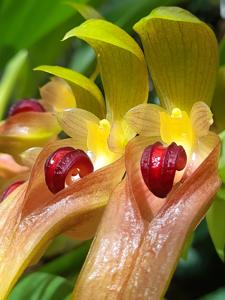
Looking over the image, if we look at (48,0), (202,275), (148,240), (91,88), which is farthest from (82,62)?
(148,240)

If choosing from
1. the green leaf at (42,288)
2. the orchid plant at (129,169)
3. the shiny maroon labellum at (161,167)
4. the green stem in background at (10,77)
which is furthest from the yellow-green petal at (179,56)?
the green stem in background at (10,77)

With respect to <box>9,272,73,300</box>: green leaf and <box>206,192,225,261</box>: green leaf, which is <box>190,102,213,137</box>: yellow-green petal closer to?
<box>206,192,225,261</box>: green leaf

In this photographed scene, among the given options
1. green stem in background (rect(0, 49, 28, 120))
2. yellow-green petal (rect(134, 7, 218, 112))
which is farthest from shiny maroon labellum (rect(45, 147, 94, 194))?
green stem in background (rect(0, 49, 28, 120))

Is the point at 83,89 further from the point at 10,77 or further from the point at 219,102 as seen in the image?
the point at 10,77

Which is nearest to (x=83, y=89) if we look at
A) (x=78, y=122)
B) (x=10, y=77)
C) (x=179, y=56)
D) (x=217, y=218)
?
(x=78, y=122)

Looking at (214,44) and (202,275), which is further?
(202,275)

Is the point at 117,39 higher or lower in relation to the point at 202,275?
higher

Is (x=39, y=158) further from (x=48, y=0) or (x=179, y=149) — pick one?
(x=48, y=0)

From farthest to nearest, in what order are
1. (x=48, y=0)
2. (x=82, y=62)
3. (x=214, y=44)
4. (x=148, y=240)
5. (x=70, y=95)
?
1. (x=82, y=62)
2. (x=48, y=0)
3. (x=70, y=95)
4. (x=214, y=44)
5. (x=148, y=240)
